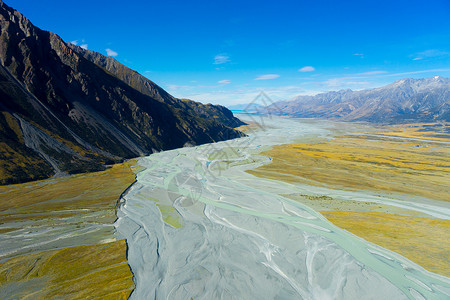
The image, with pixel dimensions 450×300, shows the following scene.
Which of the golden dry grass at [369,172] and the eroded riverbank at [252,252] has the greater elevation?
the eroded riverbank at [252,252]

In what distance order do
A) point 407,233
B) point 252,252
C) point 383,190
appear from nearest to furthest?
point 252,252 → point 407,233 → point 383,190

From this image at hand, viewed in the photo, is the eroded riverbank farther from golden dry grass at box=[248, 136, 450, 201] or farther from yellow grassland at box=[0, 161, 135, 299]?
golden dry grass at box=[248, 136, 450, 201]

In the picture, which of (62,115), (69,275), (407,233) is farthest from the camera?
(62,115)

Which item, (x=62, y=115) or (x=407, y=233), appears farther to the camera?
(x=62, y=115)

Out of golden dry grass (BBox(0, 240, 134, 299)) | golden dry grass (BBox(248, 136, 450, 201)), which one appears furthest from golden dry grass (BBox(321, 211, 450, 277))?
golden dry grass (BBox(0, 240, 134, 299))

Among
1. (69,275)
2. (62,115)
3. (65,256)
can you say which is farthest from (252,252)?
(62,115)

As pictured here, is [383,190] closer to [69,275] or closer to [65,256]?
[69,275]

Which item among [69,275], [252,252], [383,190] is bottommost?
[383,190]

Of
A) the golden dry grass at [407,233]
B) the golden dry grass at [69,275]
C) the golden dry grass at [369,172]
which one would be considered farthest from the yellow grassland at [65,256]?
the golden dry grass at [369,172]

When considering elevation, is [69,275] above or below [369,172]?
above

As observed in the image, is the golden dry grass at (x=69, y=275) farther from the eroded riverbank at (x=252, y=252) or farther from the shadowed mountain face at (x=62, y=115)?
the shadowed mountain face at (x=62, y=115)
